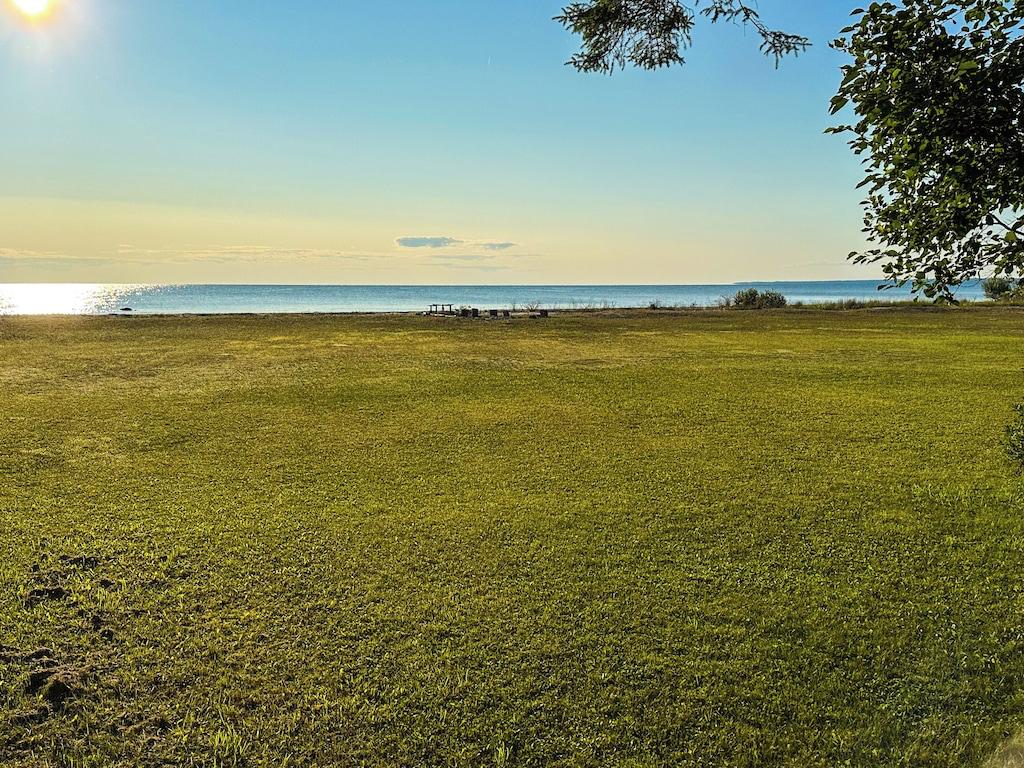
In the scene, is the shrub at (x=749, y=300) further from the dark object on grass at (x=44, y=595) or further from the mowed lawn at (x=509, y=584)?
the dark object on grass at (x=44, y=595)

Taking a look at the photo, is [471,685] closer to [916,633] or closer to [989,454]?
[916,633]

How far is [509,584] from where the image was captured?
584 cm

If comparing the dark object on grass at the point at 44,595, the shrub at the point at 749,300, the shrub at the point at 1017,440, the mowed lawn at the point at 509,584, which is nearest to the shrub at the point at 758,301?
the shrub at the point at 749,300

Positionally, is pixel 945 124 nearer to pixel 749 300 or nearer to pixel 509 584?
pixel 509 584

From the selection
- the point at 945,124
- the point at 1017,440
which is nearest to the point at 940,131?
the point at 945,124

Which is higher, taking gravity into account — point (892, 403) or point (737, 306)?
point (737, 306)

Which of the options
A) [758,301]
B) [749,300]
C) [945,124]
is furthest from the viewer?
[749,300]

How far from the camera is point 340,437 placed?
11.2 meters

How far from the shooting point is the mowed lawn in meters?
4.03

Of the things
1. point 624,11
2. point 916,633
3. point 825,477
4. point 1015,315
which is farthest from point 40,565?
point 1015,315

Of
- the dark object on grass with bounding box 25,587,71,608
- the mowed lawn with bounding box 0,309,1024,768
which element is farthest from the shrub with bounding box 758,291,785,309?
the dark object on grass with bounding box 25,587,71,608

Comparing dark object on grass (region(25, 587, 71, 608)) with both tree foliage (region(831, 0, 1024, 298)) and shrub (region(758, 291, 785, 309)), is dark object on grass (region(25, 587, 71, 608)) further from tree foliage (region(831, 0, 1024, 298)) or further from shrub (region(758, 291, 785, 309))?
shrub (region(758, 291, 785, 309))

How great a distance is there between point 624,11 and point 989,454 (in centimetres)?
872

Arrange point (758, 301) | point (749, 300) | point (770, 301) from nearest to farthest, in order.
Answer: point (770, 301) < point (758, 301) < point (749, 300)
